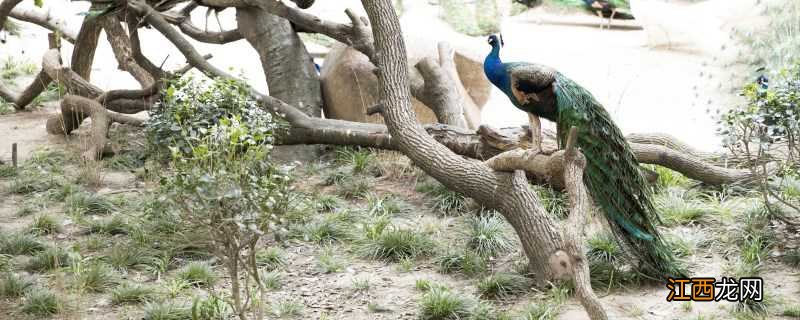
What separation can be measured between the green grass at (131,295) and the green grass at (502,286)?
69.4 inches

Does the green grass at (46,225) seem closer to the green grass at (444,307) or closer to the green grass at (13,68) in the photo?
the green grass at (444,307)

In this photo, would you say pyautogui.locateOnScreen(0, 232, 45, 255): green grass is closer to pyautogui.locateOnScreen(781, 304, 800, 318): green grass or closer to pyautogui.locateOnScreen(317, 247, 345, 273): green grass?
pyautogui.locateOnScreen(317, 247, 345, 273): green grass

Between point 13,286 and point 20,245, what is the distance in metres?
0.67

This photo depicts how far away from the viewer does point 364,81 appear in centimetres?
732

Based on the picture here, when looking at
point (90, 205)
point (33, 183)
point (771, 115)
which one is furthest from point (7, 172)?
point (771, 115)

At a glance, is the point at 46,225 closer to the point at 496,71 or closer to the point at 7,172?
the point at 7,172

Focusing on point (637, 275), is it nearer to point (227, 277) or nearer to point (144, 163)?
point (227, 277)

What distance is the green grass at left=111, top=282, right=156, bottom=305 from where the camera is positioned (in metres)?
4.41

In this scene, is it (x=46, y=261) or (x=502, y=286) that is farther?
(x=46, y=261)

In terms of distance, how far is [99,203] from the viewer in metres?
5.84

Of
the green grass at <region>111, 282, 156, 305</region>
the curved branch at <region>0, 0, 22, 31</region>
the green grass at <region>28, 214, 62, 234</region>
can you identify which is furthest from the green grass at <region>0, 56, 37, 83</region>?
the green grass at <region>111, 282, 156, 305</region>

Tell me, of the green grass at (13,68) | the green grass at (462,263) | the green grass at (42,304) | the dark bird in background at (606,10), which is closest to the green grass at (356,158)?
the green grass at (462,263)

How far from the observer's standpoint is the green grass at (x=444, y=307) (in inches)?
166

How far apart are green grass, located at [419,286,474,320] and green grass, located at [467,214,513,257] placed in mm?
773
